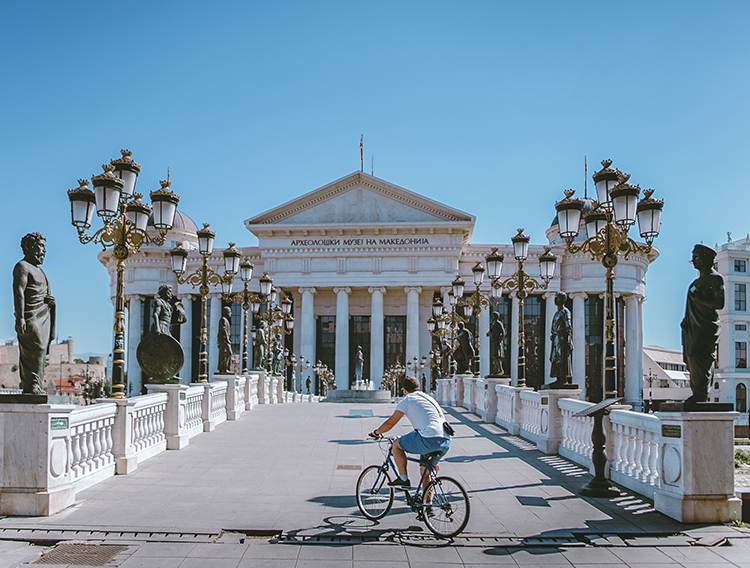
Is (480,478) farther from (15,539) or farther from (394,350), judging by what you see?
→ (394,350)

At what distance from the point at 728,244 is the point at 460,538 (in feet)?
250

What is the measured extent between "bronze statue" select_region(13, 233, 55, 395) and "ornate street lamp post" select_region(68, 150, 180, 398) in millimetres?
2367

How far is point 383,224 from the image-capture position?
57.7m

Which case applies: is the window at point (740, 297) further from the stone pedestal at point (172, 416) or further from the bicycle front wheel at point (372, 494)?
the bicycle front wheel at point (372, 494)

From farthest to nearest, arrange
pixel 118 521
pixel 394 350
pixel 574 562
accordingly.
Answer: pixel 394 350 → pixel 118 521 → pixel 574 562

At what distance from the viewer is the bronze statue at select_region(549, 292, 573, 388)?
15891 millimetres

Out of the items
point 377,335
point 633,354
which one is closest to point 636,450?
point 377,335

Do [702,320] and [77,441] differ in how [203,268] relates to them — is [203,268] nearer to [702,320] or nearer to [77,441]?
[77,441]

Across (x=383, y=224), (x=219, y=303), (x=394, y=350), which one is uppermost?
(x=383, y=224)

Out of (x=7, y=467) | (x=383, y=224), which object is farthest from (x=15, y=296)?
(x=383, y=224)

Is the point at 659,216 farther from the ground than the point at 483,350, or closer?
farther from the ground

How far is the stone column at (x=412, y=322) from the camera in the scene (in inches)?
2243

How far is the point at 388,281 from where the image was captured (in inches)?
2314

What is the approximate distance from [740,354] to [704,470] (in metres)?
71.3
